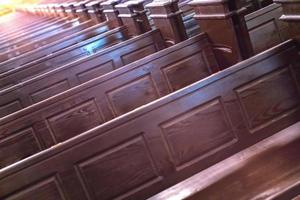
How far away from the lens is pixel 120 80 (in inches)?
106

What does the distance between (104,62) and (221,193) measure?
186 cm

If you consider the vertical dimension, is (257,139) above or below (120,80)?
below

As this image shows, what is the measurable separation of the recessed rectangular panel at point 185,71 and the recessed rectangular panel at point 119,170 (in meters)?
1.04

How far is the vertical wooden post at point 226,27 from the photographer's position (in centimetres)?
232

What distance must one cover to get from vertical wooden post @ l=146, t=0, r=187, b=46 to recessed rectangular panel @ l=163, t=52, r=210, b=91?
37 cm

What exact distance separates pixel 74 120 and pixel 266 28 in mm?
1700

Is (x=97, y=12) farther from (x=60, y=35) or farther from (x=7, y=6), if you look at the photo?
(x=7, y=6)

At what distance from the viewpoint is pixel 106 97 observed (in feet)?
8.82

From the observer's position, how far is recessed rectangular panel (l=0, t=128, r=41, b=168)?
8.44ft

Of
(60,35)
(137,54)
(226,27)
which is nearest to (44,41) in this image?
(60,35)

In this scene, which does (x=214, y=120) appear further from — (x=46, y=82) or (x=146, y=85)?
(x=46, y=82)

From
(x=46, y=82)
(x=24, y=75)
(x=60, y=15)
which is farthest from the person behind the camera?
(x=60, y=15)

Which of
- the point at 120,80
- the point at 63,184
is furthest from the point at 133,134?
the point at 120,80

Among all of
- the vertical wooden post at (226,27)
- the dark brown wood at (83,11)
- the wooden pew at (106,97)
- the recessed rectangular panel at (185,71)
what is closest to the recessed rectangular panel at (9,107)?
the wooden pew at (106,97)
